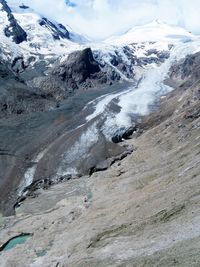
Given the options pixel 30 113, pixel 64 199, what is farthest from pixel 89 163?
pixel 30 113

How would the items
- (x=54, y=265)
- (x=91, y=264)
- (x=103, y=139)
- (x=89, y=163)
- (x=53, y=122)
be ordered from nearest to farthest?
(x=91, y=264)
(x=54, y=265)
(x=89, y=163)
(x=103, y=139)
(x=53, y=122)

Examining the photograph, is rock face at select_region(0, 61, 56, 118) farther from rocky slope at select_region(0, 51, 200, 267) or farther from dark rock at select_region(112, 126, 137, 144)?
rocky slope at select_region(0, 51, 200, 267)

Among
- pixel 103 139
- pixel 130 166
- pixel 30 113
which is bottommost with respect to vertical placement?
pixel 30 113

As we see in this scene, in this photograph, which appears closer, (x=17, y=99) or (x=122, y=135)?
(x=122, y=135)

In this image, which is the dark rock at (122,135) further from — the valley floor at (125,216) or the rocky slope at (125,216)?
the valley floor at (125,216)

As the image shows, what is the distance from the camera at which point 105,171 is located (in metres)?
89.9

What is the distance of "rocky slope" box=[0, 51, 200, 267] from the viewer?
44000 millimetres

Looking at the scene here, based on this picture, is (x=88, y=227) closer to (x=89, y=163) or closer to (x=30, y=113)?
(x=89, y=163)

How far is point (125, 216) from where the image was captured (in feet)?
187

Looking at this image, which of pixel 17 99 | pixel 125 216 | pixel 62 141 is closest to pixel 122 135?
pixel 62 141

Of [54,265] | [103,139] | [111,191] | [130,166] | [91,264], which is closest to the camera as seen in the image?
[91,264]

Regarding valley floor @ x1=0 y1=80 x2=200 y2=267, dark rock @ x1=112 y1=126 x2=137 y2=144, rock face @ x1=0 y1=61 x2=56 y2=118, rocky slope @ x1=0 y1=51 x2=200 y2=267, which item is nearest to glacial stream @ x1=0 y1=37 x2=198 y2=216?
dark rock @ x1=112 y1=126 x2=137 y2=144

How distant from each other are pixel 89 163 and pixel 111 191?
21844 millimetres

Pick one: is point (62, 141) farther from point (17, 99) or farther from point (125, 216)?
point (125, 216)
